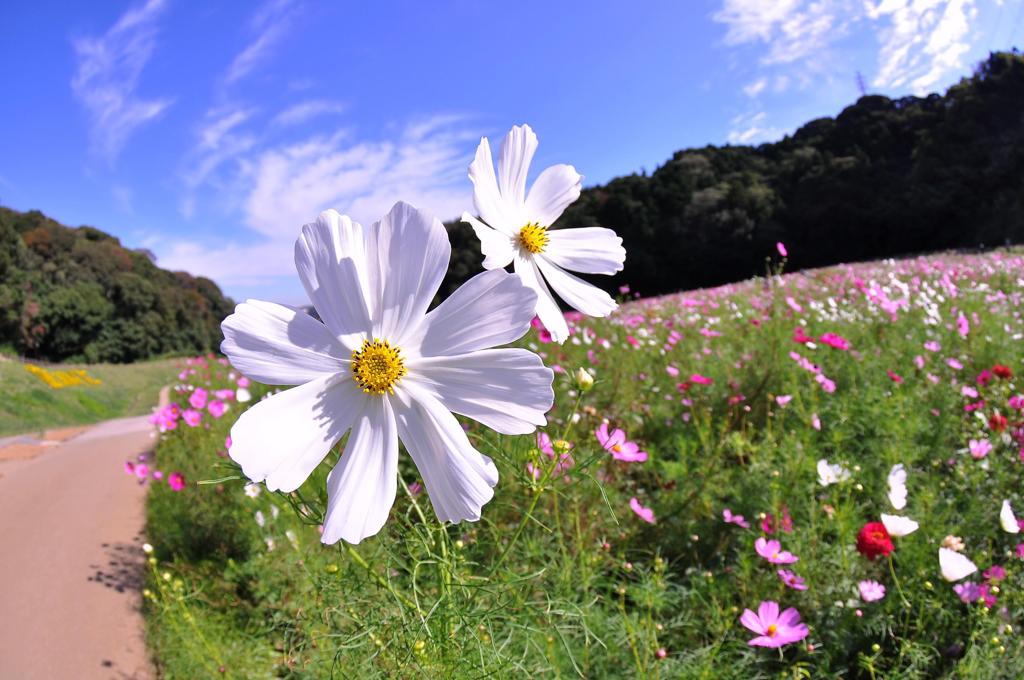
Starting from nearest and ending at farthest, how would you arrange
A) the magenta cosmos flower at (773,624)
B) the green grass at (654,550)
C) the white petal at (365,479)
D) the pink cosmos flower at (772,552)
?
the white petal at (365,479) → the green grass at (654,550) → the magenta cosmos flower at (773,624) → the pink cosmos flower at (772,552)

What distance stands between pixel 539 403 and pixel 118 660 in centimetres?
219

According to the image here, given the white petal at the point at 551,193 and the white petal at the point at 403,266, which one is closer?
the white petal at the point at 403,266

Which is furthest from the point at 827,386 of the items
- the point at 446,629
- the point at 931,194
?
the point at 931,194

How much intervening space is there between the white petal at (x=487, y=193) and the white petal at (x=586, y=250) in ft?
0.25

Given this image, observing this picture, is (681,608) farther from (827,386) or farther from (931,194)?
(931,194)

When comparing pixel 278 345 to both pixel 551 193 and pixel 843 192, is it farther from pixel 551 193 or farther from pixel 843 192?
pixel 843 192

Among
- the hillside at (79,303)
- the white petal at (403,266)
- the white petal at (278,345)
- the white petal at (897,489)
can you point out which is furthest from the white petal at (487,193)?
the hillside at (79,303)

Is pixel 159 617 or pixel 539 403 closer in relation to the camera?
pixel 539 403

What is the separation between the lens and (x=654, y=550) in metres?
1.94

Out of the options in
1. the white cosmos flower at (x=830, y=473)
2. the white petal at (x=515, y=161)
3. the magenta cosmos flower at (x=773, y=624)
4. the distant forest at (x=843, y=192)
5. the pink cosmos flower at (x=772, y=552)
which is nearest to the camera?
the white petal at (x=515, y=161)

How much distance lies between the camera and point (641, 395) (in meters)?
3.04

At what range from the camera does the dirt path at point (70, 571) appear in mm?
1906

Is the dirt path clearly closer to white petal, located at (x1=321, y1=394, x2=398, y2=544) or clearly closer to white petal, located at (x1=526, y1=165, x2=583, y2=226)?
white petal, located at (x1=321, y1=394, x2=398, y2=544)

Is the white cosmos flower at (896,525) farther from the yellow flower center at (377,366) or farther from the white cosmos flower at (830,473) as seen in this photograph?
the yellow flower center at (377,366)
